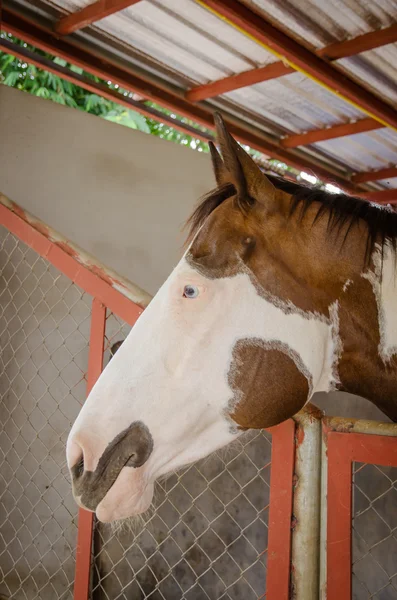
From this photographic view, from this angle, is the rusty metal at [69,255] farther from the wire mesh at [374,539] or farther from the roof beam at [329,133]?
the roof beam at [329,133]

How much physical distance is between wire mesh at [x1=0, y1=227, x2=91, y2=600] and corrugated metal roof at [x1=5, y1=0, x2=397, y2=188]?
5.24ft

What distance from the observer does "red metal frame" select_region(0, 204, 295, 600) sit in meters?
1.35

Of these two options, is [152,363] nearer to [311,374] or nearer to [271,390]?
[271,390]

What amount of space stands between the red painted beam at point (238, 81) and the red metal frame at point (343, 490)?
9.25 feet

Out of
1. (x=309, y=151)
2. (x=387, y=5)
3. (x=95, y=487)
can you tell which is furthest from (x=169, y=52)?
(x=95, y=487)

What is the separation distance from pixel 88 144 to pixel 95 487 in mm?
3311

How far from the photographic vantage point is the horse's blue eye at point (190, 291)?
54.9 inches

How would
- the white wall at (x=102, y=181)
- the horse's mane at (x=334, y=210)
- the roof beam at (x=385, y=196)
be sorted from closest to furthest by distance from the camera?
1. the horse's mane at (x=334, y=210)
2. the white wall at (x=102, y=181)
3. the roof beam at (x=385, y=196)

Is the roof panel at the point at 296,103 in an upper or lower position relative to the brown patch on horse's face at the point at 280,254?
upper

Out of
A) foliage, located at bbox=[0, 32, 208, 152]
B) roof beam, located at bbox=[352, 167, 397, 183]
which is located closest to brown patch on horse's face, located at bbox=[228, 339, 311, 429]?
roof beam, located at bbox=[352, 167, 397, 183]

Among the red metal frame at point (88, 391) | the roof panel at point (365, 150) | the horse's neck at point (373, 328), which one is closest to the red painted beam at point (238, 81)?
the roof panel at point (365, 150)

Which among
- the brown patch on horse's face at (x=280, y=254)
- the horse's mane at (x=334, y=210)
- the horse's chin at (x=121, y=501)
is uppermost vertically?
the horse's mane at (x=334, y=210)

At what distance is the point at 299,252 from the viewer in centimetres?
144

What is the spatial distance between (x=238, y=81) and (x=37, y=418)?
2634mm
